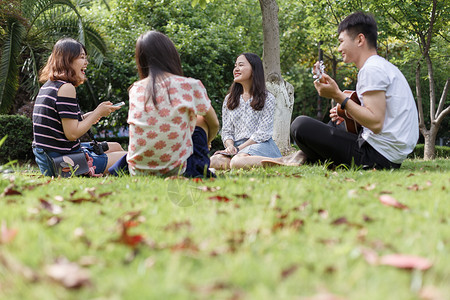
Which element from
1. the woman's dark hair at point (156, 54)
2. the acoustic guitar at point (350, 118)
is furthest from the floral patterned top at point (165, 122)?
the acoustic guitar at point (350, 118)

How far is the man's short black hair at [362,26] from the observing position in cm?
443

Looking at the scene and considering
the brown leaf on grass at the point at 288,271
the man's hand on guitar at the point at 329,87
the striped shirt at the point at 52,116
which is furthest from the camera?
the striped shirt at the point at 52,116

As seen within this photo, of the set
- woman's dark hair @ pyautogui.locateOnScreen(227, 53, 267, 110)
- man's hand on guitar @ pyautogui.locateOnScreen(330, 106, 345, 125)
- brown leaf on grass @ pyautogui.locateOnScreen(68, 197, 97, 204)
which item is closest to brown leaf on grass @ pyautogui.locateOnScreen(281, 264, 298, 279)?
brown leaf on grass @ pyautogui.locateOnScreen(68, 197, 97, 204)

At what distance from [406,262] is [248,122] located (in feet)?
15.7

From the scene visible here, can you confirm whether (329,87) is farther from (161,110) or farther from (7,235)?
(7,235)

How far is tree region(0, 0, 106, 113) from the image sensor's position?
1101 centimetres

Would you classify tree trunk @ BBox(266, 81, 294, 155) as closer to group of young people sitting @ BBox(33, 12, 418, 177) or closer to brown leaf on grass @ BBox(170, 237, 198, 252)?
group of young people sitting @ BBox(33, 12, 418, 177)

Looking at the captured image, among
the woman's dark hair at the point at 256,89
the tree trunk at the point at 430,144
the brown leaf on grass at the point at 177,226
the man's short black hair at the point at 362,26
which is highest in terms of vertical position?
the man's short black hair at the point at 362,26

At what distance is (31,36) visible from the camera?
12.9m

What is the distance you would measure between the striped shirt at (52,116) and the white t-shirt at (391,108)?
9.77 feet

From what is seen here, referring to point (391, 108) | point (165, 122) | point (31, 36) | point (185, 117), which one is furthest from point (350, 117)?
point (31, 36)

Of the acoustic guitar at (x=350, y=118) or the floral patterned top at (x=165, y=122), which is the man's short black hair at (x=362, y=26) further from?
the floral patterned top at (x=165, y=122)

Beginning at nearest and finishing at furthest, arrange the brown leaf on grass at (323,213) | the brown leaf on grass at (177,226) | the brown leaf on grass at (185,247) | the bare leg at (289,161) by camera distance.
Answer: the brown leaf on grass at (185,247) < the brown leaf on grass at (177,226) < the brown leaf on grass at (323,213) < the bare leg at (289,161)

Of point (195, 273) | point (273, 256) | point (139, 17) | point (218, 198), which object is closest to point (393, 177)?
point (218, 198)
